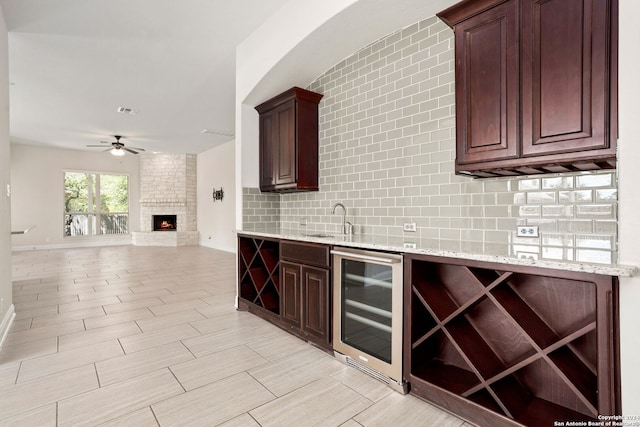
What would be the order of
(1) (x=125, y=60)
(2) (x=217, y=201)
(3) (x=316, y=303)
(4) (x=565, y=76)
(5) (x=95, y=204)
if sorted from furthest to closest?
(5) (x=95, y=204) < (2) (x=217, y=201) < (1) (x=125, y=60) < (3) (x=316, y=303) < (4) (x=565, y=76)

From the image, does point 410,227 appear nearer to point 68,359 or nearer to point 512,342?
point 512,342

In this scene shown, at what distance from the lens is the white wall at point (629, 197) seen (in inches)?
46.8

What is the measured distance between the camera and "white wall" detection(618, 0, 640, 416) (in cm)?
119

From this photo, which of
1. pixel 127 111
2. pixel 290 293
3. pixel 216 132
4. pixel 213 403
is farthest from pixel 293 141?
pixel 216 132

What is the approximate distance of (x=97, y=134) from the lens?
783 cm

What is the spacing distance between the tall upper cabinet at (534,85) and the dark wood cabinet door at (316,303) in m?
1.31

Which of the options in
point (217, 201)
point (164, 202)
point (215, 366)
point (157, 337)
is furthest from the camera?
point (164, 202)

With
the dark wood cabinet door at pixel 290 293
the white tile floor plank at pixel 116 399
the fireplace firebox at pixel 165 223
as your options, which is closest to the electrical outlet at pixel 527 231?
the dark wood cabinet door at pixel 290 293

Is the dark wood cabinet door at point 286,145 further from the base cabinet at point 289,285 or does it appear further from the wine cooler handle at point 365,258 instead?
the wine cooler handle at point 365,258

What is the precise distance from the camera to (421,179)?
8.58 feet

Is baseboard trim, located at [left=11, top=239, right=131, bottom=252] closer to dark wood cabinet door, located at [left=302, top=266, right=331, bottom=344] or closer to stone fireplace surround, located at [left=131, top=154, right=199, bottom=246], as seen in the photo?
stone fireplace surround, located at [left=131, top=154, right=199, bottom=246]

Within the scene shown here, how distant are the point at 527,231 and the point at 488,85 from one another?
0.93 m

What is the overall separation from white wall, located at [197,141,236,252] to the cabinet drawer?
5997mm

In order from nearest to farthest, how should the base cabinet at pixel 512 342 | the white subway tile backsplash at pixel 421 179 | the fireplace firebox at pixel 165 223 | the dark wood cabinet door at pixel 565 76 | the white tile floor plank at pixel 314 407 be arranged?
the base cabinet at pixel 512 342 < the dark wood cabinet door at pixel 565 76 < the white tile floor plank at pixel 314 407 < the white subway tile backsplash at pixel 421 179 < the fireplace firebox at pixel 165 223
